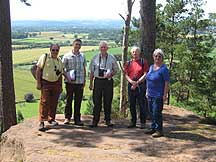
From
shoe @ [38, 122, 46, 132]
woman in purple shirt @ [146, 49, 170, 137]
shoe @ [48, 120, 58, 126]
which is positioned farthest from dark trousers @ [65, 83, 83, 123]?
woman in purple shirt @ [146, 49, 170, 137]

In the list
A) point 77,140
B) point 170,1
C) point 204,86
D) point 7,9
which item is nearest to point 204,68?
point 204,86

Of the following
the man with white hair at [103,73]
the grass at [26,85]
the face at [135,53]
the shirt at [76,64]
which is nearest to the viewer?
the face at [135,53]

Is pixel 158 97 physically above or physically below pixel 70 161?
above

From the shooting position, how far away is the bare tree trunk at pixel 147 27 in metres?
9.51

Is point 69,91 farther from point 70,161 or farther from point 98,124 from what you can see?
point 70,161

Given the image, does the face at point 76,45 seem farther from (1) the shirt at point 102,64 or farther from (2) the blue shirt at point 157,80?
(2) the blue shirt at point 157,80

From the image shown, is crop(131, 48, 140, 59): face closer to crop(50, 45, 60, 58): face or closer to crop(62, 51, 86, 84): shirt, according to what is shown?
crop(62, 51, 86, 84): shirt

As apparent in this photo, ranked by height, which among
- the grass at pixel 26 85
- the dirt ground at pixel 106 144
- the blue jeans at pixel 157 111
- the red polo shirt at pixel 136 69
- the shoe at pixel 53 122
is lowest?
the grass at pixel 26 85

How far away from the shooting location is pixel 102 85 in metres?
8.02

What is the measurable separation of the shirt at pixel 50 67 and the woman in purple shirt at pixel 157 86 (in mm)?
1813

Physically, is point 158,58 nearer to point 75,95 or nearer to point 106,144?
point 106,144

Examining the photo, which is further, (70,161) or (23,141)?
(23,141)

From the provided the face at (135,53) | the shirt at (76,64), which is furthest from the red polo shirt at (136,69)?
the shirt at (76,64)

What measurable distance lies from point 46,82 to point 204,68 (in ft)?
71.1
